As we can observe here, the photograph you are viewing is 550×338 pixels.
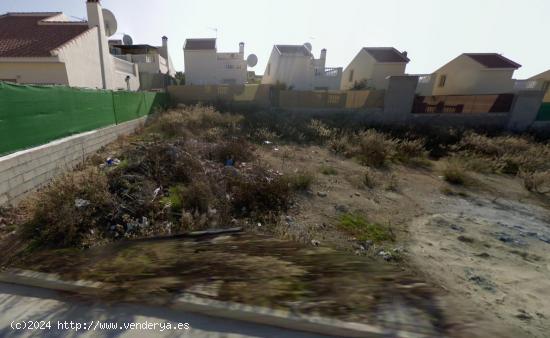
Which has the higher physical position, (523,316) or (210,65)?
(210,65)

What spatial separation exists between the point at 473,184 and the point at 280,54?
20199 mm

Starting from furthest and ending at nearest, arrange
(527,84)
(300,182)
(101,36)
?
(527,84) < (101,36) < (300,182)

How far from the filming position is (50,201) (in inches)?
124

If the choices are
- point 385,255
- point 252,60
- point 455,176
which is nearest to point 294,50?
point 252,60

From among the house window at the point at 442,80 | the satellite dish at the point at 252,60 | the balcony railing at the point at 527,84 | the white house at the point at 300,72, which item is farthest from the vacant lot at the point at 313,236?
the satellite dish at the point at 252,60

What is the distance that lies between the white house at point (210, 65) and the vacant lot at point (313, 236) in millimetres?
18510

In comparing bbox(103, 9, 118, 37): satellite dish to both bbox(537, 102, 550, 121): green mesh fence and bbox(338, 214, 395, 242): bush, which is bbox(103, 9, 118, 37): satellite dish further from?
bbox(537, 102, 550, 121): green mesh fence

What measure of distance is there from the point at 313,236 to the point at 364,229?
0.86m

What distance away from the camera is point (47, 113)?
4.48 metres

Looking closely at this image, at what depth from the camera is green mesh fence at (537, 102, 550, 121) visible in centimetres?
1250

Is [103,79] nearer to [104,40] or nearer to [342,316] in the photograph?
[104,40]

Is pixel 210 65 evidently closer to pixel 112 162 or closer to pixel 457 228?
pixel 112 162

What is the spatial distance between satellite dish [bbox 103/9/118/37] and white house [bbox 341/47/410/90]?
1870 centimetres

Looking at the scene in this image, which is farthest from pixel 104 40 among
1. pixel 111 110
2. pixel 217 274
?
pixel 217 274
